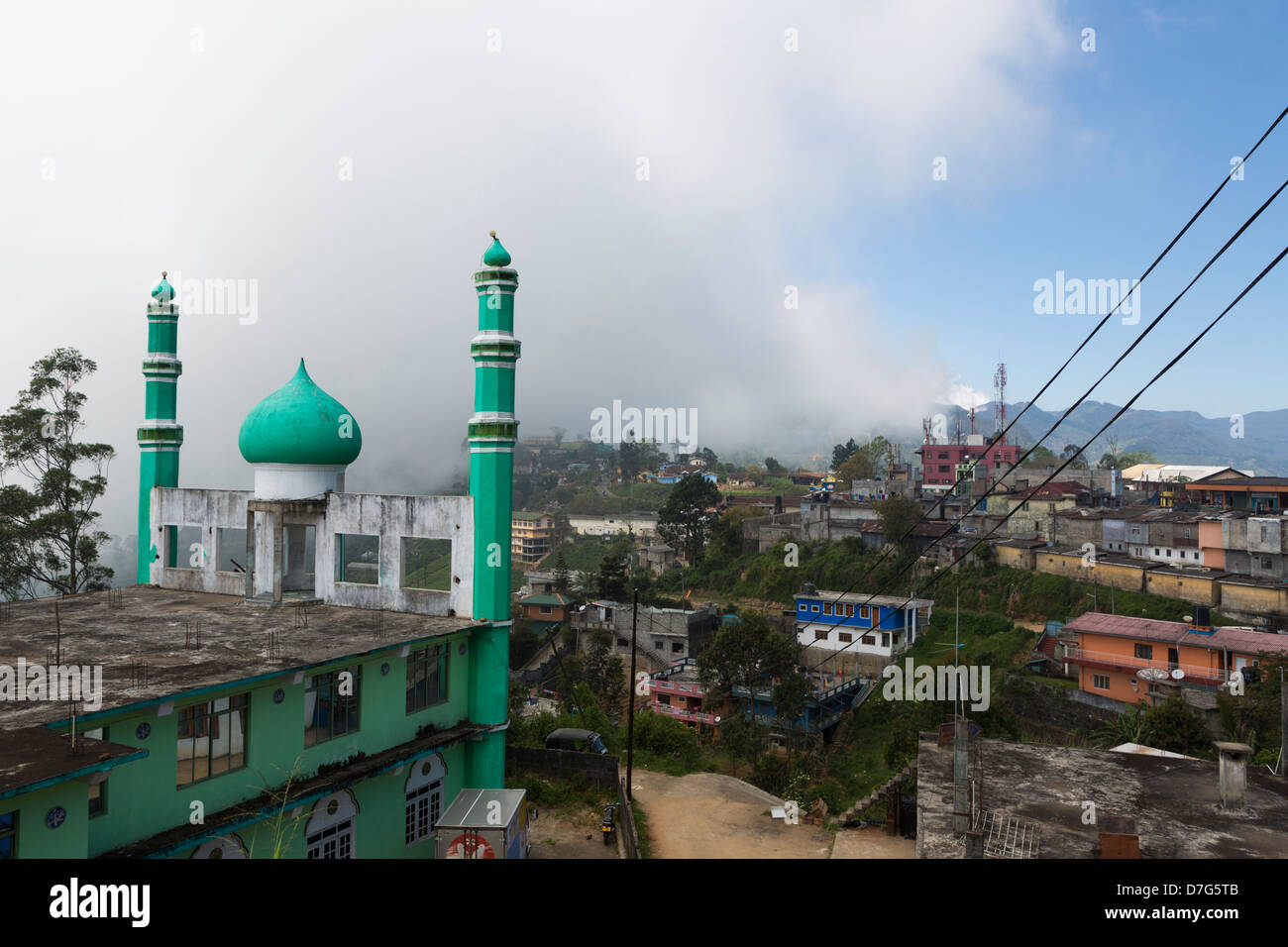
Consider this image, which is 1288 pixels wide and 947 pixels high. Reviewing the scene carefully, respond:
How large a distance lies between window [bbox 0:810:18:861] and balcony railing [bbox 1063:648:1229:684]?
4564 cm

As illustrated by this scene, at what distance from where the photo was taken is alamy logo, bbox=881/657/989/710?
37.4m

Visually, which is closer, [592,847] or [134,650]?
[134,650]

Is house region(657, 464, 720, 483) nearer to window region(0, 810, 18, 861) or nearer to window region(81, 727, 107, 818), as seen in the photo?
window region(81, 727, 107, 818)

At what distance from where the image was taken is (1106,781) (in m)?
17.6

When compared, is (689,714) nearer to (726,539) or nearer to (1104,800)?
(1104,800)

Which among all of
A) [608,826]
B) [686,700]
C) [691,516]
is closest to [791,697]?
[686,700]

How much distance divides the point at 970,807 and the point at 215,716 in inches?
529

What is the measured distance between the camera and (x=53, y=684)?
520 inches

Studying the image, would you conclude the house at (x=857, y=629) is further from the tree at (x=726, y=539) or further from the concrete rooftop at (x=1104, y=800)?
the concrete rooftop at (x=1104, y=800)

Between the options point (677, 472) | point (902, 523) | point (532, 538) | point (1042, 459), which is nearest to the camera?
point (902, 523)

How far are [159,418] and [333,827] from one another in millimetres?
15746

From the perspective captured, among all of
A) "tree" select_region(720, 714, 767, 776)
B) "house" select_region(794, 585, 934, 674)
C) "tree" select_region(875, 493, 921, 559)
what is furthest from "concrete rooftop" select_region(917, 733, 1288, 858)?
"tree" select_region(875, 493, 921, 559)

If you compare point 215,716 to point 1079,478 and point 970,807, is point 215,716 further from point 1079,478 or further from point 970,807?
point 1079,478
